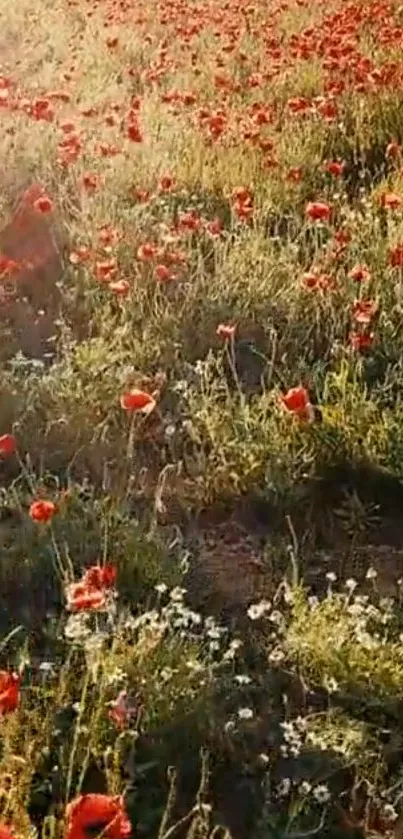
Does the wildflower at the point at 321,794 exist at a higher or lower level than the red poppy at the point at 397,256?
lower

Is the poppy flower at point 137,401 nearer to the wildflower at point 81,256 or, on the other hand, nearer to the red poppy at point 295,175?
the wildflower at point 81,256

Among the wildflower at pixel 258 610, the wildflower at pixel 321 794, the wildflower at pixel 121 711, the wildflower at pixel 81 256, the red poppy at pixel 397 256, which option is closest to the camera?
the wildflower at pixel 121 711

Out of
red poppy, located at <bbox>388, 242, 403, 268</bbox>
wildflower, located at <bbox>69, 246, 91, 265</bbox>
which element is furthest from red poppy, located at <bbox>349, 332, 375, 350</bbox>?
wildflower, located at <bbox>69, 246, 91, 265</bbox>

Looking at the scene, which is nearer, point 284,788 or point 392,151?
point 284,788

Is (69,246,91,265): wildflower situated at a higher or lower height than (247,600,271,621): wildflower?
higher

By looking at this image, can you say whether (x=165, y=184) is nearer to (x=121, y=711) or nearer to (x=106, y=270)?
(x=106, y=270)

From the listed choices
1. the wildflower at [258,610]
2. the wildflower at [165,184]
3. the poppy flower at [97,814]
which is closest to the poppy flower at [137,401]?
the wildflower at [258,610]

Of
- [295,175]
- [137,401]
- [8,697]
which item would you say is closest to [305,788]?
[8,697]

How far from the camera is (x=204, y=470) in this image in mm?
3545

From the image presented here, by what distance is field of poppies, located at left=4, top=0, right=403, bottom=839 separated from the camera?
2.51 metres

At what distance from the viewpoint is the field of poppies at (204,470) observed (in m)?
2.51

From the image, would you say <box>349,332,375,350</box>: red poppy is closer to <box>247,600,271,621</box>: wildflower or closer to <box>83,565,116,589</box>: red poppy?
<box>247,600,271,621</box>: wildflower

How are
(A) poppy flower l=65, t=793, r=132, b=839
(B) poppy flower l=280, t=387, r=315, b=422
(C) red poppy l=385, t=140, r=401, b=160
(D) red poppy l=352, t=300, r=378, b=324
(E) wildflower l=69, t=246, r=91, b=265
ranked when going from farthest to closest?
1. (C) red poppy l=385, t=140, r=401, b=160
2. (E) wildflower l=69, t=246, r=91, b=265
3. (D) red poppy l=352, t=300, r=378, b=324
4. (B) poppy flower l=280, t=387, r=315, b=422
5. (A) poppy flower l=65, t=793, r=132, b=839

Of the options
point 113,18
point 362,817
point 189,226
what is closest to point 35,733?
point 362,817
